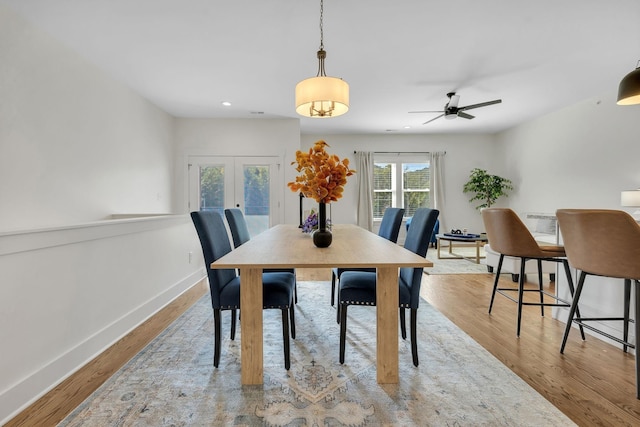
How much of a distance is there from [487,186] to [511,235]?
482 cm

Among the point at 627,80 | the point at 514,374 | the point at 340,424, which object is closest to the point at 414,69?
the point at 627,80

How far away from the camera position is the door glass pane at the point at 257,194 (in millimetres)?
5648

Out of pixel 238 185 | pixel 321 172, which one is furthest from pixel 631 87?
pixel 238 185

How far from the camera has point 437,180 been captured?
24.3 ft

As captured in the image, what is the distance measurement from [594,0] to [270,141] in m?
4.39

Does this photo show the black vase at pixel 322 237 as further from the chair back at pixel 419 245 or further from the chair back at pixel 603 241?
the chair back at pixel 603 241

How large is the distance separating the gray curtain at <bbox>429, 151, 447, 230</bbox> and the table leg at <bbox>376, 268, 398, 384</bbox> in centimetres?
616

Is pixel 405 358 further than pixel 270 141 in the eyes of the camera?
No

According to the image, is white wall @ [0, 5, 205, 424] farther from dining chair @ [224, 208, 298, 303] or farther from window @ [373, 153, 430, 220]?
window @ [373, 153, 430, 220]

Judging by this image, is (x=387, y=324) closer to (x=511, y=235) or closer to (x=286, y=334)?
(x=286, y=334)

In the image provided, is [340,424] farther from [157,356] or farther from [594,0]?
[594,0]

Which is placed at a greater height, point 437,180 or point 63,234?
point 437,180

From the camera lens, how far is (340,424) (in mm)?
1370

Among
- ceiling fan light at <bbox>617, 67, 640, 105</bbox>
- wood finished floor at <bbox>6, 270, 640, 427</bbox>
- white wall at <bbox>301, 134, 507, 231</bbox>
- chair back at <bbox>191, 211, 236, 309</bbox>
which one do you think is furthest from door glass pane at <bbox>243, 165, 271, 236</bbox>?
ceiling fan light at <bbox>617, 67, 640, 105</bbox>
